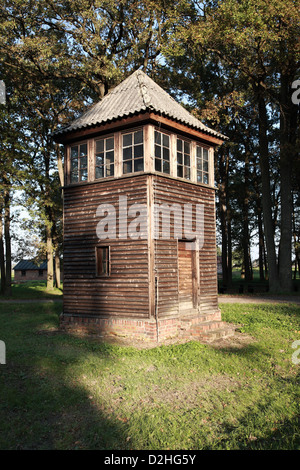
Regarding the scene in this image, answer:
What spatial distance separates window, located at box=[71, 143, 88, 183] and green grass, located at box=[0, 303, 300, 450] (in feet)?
18.3

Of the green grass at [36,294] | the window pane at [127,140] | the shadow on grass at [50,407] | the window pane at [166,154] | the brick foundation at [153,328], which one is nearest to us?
the shadow on grass at [50,407]

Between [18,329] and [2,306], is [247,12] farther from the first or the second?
[2,306]

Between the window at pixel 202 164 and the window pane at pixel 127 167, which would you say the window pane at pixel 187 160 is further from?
the window pane at pixel 127 167

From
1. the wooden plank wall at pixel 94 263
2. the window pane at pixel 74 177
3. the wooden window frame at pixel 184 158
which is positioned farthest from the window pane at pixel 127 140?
the window pane at pixel 74 177

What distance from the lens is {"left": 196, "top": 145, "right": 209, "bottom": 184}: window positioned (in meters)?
13.0

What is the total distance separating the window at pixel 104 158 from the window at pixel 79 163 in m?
0.53

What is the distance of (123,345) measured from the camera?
32.6 feet

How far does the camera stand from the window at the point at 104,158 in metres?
11.9

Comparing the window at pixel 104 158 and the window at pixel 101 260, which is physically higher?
the window at pixel 104 158

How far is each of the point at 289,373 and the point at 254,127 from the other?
92.2ft

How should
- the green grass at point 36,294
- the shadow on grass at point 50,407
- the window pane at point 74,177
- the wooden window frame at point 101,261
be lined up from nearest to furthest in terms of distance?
the shadow on grass at point 50,407 < the wooden window frame at point 101,261 < the window pane at point 74,177 < the green grass at point 36,294

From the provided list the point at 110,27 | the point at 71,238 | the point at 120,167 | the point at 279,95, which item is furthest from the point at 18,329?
the point at 279,95

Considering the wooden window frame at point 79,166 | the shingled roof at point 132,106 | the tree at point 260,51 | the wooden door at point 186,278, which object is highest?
the tree at point 260,51

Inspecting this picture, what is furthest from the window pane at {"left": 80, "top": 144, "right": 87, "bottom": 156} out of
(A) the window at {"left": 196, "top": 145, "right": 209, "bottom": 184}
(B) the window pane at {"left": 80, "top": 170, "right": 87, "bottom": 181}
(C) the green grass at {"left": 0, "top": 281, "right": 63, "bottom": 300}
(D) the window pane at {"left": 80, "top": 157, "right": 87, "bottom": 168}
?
(C) the green grass at {"left": 0, "top": 281, "right": 63, "bottom": 300}
